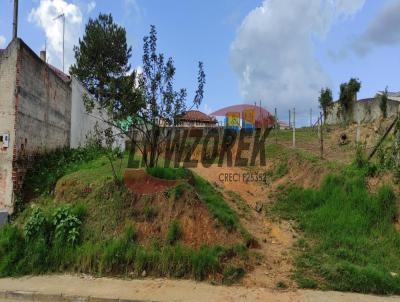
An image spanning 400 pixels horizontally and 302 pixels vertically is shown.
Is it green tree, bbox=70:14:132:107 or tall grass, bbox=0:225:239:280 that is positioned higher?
green tree, bbox=70:14:132:107

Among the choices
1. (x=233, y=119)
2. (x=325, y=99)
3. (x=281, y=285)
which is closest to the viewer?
(x=281, y=285)

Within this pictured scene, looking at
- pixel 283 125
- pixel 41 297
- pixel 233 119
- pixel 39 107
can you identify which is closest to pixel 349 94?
pixel 283 125

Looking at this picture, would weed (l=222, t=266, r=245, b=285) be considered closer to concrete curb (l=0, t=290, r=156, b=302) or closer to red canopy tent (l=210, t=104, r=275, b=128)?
concrete curb (l=0, t=290, r=156, b=302)

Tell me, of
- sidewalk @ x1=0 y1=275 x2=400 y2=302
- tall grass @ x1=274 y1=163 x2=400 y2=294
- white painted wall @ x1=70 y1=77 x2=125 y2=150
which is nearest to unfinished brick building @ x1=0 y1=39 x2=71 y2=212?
white painted wall @ x1=70 y1=77 x2=125 y2=150

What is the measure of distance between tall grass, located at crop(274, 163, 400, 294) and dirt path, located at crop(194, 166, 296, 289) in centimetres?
31

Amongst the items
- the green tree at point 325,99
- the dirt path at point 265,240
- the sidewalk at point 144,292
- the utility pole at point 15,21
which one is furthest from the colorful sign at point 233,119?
the sidewalk at point 144,292

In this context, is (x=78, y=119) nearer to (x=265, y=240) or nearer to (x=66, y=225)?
(x=66, y=225)

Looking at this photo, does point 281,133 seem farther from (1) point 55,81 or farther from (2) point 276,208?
(1) point 55,81

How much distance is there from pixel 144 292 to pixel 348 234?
4635 mm

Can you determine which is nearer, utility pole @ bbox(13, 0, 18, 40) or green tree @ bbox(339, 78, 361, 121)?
utility pole @ bbox(13, 0, 18, 40)

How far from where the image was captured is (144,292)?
6000 mm

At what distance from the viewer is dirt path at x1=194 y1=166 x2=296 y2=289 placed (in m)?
6.52

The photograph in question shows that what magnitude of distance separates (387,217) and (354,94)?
16486mm

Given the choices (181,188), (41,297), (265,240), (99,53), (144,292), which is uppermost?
(99,53)
